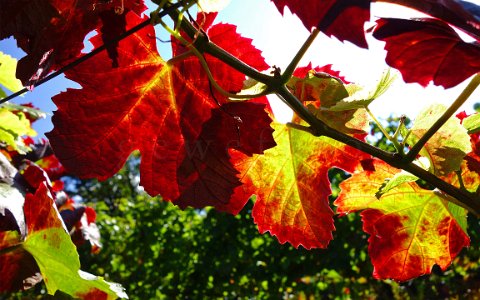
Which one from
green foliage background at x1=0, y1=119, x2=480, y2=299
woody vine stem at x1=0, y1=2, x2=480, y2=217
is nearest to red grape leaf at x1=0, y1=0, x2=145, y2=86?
woody vine stem at x1=0, y1=2, x2=480, y2=217

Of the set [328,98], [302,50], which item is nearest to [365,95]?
[328,98]

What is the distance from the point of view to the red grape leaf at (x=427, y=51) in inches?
19.7

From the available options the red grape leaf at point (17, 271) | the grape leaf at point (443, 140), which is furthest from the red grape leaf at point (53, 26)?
the red grape leaf at point (17, 271)

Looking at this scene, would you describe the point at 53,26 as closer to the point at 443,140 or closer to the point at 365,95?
the point at 365,95

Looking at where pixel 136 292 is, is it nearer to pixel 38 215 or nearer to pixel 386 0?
pixel 38 215

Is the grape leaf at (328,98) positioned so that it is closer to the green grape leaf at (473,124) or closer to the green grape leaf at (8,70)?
the green grape leaf at (473,124)

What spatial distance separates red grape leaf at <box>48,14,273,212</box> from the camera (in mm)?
703

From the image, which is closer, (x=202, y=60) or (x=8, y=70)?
(x=202, y=60)

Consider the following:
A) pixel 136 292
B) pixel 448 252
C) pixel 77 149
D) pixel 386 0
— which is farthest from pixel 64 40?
pixel 136 292

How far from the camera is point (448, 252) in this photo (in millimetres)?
966

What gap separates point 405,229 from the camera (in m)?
0.95

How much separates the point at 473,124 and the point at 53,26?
586mm

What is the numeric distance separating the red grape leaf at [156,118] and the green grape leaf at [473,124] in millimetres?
296

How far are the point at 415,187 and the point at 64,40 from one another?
65cm
